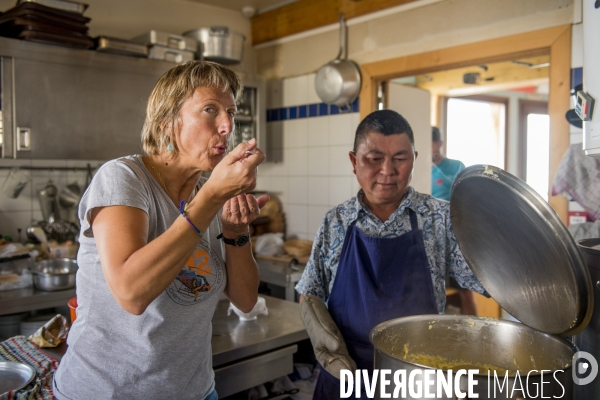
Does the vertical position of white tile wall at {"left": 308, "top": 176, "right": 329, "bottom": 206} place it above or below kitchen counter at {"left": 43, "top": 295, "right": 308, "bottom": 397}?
above

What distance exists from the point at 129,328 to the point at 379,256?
0.85 metres

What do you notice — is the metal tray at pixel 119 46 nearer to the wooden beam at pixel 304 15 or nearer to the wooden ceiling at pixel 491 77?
the wooden beam at pixel 304 15

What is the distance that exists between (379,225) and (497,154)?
5358 millimetres

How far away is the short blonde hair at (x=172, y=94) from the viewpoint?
140cm

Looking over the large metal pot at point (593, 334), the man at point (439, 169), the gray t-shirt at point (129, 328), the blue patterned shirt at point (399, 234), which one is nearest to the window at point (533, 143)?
the man at point (439, 169)

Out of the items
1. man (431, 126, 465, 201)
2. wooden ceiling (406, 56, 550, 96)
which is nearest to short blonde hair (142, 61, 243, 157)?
man (431, 126, 465, 201)

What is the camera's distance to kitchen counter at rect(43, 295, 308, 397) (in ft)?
6.47

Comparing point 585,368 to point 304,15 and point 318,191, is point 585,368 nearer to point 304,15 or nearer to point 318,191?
point 318,191

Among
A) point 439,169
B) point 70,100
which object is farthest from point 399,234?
point 439,169

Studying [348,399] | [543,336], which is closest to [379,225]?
[348,399]

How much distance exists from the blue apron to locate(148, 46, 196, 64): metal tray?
2626mm

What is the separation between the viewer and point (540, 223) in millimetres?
1018

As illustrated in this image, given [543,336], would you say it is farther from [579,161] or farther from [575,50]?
[575,50]

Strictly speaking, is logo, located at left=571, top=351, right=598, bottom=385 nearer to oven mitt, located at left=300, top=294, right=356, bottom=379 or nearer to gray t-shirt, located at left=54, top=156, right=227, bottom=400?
oven mitt, located at left=300, top=294, right=356, bottom=379
